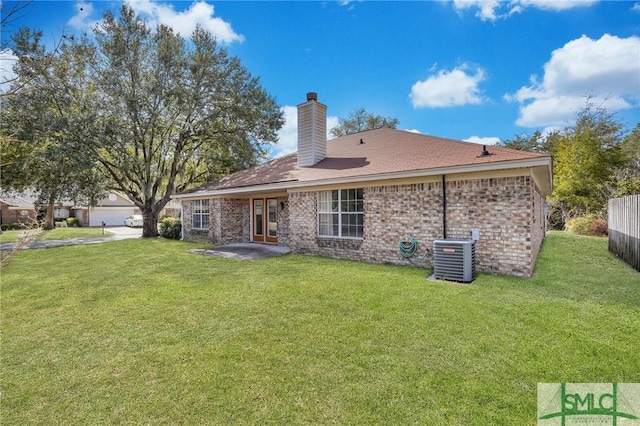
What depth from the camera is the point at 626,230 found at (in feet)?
28.8

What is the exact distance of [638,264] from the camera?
7570mm

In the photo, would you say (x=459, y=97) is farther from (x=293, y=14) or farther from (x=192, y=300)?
(x=192, y=300)

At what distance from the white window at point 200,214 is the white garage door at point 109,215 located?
2560 centimetres

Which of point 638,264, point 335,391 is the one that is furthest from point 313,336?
point 638,264

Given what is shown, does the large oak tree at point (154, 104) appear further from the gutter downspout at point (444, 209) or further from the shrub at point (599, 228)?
the shrub at point (599, 228)

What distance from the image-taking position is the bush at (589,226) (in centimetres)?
1645

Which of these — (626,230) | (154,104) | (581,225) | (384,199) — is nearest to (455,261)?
(384,199)

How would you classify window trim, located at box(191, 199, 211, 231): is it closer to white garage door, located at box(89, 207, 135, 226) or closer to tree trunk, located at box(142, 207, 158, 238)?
tree trunk, located at box(142, 207, 158, 238)

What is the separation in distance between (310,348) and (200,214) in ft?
43.4

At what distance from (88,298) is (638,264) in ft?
39.9

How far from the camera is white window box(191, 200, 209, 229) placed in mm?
15188

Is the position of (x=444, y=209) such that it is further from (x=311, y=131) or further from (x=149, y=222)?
(x=149, y=222)

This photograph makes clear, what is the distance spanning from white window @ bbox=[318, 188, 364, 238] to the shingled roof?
0.61 m

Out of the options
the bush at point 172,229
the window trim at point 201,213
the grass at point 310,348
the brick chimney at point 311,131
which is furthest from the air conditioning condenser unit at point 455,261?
the bush at point 172,229
